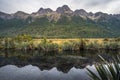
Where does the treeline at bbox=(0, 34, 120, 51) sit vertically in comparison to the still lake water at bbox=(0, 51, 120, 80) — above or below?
above

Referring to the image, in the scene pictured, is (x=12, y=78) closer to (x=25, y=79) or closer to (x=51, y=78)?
(x=25, y=79)

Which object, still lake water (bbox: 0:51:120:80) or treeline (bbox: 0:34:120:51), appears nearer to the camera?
still lake water (bbox: 0:51:120:80)

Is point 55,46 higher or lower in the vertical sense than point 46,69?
higher

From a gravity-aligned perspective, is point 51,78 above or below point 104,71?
below

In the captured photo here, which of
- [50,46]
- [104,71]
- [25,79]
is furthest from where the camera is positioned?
[50,46]

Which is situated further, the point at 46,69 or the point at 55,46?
the point at 55,46

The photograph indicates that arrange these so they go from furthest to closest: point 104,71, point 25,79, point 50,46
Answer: point 50,46 < point 25,79 < point 104,71

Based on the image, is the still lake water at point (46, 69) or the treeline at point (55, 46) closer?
the still lake water at point (46, 69)

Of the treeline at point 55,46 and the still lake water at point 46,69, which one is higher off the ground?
the treeline at point 55,46

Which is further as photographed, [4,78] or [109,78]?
[4,78]

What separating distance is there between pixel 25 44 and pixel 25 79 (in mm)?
73099

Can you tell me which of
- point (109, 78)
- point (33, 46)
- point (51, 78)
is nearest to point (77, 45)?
point (33, 46)

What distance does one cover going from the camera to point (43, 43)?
11350 cm

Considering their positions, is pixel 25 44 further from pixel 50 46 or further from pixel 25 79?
pixel 25 79
